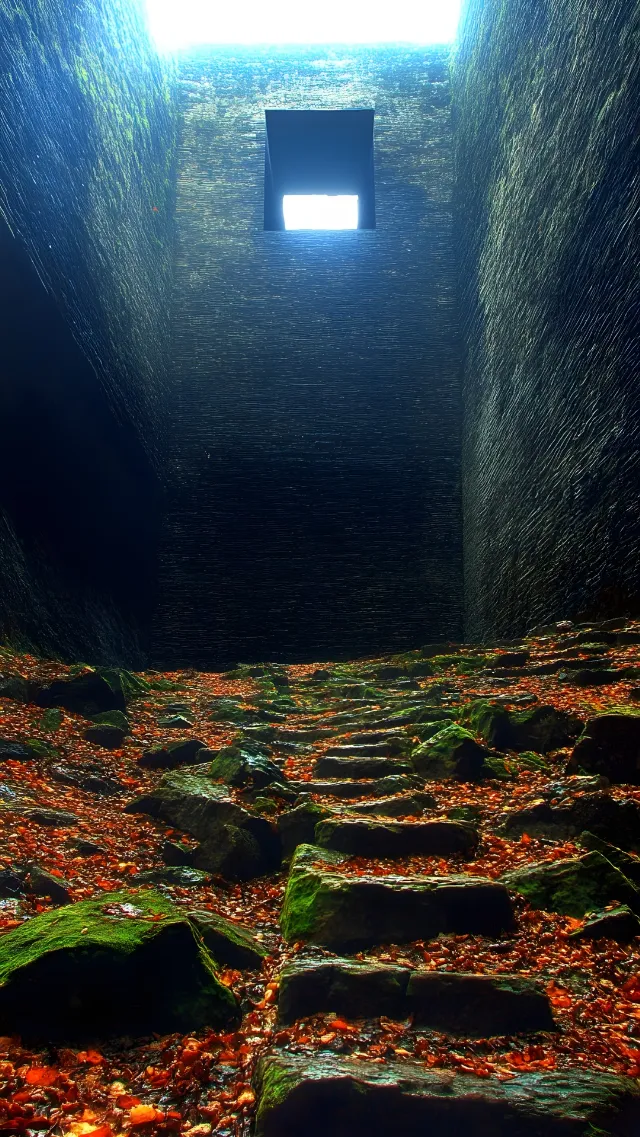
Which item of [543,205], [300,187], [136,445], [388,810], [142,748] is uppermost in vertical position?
[300,187]

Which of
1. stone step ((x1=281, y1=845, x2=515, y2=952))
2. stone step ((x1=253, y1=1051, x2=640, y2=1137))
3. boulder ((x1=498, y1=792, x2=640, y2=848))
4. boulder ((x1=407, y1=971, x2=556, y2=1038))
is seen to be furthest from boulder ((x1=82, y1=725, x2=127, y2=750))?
stone step ((x1=253, y1=1051, x2=640, y2=1137))

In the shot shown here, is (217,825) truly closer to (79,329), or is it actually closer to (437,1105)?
(437,1105)

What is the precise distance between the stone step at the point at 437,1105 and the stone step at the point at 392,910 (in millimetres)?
806

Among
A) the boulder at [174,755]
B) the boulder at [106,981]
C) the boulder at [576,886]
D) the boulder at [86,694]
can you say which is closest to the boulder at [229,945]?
the boulder at [106,981]

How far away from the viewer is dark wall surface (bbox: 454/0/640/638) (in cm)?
663

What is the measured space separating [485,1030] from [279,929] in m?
1.05

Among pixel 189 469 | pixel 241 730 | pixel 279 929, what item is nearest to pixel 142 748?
pixel 241 730

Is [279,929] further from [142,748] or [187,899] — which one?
[142,748]

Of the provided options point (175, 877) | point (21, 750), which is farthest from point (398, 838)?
A: point (21, 750)

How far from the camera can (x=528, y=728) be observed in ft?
16.2

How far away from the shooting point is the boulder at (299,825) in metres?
3.96

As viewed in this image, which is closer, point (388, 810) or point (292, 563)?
point (388, 810)

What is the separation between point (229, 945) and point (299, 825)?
3.30 feet

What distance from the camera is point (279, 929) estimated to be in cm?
328
